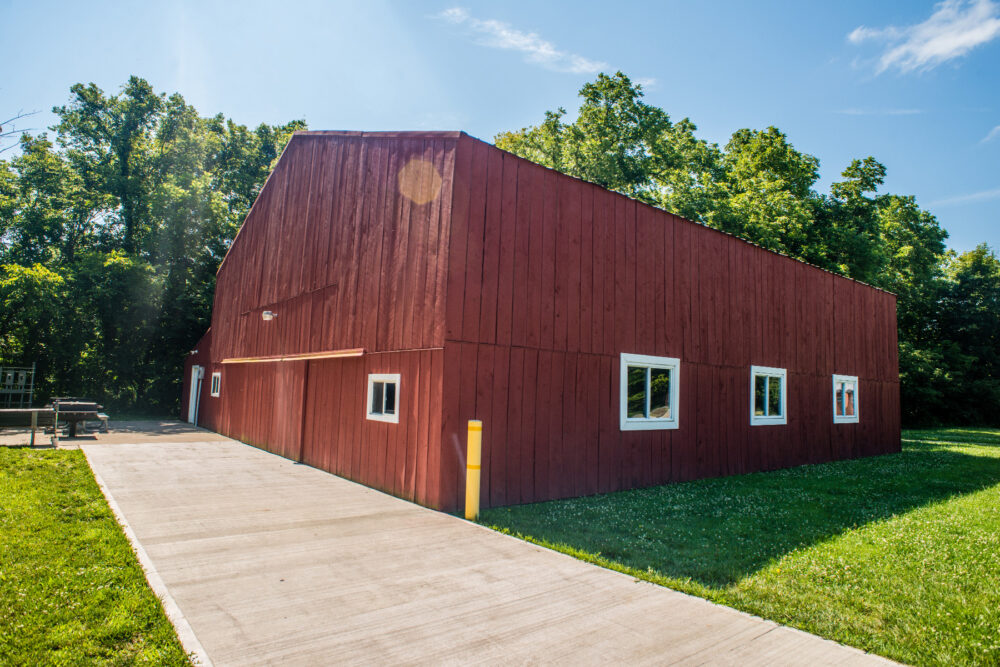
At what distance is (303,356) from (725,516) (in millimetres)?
8357

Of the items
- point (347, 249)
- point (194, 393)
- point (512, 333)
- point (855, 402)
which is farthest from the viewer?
point (194, 393)

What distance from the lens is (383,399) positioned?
340 inches

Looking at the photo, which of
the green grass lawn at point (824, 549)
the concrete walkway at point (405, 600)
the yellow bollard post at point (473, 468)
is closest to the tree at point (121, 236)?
the concrete walkway at point (405, 600)

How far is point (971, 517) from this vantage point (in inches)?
286

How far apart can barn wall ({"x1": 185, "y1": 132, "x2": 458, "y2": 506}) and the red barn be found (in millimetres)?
52

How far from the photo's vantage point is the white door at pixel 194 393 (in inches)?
810

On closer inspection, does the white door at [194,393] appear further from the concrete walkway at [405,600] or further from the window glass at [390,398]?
the concrete walkway at [405,600]

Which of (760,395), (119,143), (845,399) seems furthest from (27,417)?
(119,143)

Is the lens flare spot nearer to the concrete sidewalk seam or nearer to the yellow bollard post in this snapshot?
the yellow bollard post

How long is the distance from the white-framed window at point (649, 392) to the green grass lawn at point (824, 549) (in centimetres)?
116

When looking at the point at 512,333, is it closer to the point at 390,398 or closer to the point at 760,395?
the point at 390,398

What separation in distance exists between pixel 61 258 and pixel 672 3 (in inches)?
1271

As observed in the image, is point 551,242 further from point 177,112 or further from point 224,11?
point 177,112

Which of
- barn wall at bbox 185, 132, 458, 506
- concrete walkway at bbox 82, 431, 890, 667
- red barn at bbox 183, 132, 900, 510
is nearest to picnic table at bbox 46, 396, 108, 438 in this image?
barn wall at bbox 185, 132, 458, 506
